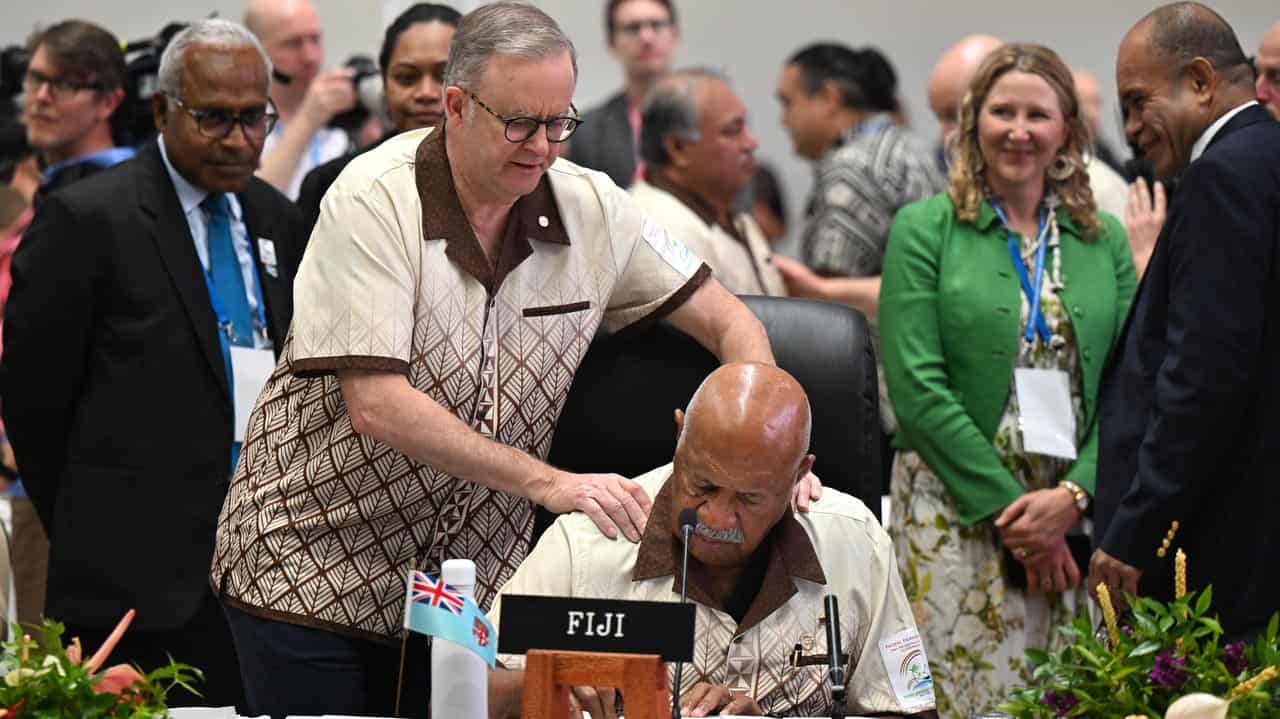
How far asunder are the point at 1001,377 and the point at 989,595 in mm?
462

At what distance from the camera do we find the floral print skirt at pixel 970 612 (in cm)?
372

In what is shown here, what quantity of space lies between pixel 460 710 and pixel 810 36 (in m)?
5.86

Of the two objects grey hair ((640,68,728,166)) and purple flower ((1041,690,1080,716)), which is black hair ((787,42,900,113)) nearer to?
grey hair ((640,68,728,166))

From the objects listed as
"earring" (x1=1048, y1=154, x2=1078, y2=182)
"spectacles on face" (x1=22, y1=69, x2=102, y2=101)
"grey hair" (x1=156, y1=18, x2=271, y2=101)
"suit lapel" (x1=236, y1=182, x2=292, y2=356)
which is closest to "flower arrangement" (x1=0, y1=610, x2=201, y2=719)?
"suit lapel" (x1=236, y1=182, x2=292, y2=356)

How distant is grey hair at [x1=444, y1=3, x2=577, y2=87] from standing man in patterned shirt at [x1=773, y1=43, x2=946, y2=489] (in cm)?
177

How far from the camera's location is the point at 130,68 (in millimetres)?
4637

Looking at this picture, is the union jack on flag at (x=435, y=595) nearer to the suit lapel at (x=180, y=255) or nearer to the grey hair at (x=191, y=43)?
the suit lapel at (x=180, y=255)

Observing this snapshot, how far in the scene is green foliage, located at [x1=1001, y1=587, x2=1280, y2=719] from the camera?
1981mm

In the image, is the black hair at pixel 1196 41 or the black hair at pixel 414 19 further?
the black hair at pixel 414 19

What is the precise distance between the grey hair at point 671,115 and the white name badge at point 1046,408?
1.34m

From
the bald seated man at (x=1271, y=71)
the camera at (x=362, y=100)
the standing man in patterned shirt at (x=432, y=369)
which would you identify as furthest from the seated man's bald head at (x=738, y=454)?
the camera at (x=362, y=100)

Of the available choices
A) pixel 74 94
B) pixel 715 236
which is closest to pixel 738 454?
pixel 715 236

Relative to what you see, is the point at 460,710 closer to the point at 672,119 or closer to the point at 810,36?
the point at 672,119

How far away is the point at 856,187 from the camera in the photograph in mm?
4754
